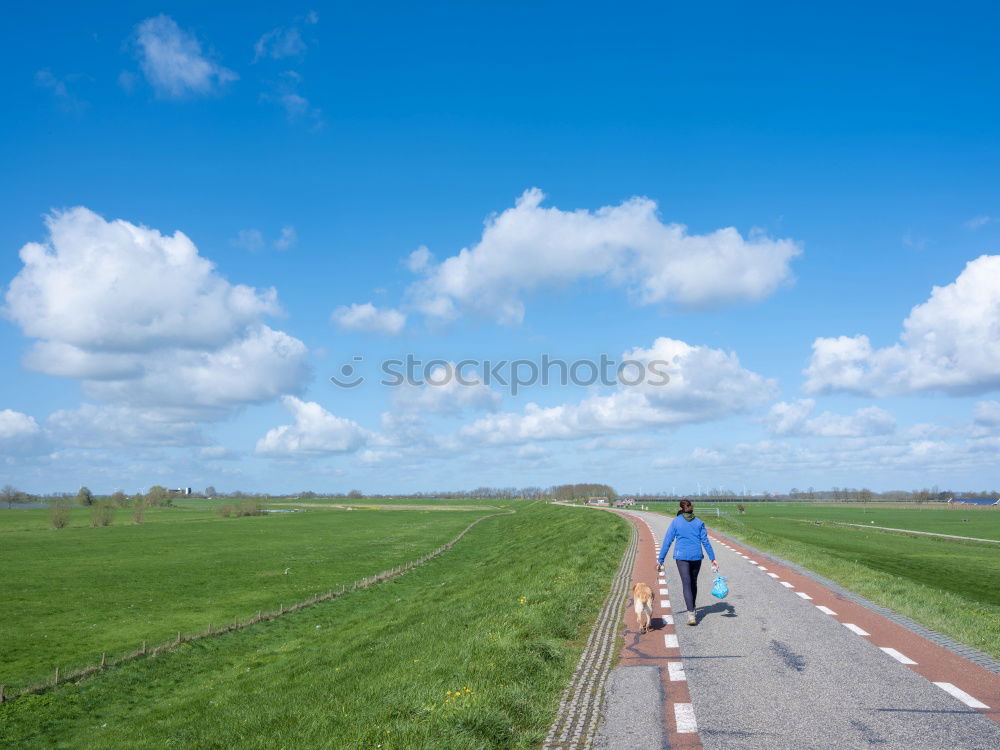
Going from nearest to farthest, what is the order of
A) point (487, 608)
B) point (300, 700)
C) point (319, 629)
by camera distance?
point (300, 700)
point (487, 608)
point (319, 629)

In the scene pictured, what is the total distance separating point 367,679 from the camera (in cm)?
1466

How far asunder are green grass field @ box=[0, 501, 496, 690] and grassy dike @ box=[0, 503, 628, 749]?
4074 mm

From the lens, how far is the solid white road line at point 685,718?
7371mm

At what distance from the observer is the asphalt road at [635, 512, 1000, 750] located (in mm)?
7012

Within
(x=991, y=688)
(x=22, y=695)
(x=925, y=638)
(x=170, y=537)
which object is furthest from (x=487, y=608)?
(x=170, y=537)

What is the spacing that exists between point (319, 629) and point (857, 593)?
23180 millimetres

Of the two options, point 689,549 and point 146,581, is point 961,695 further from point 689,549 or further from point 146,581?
point 146,581

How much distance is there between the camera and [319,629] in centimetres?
3041

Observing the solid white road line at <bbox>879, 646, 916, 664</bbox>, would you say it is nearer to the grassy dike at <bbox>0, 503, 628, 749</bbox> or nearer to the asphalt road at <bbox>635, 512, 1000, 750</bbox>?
the asphalt road at <bbox>635, 512, 1000, 750</bbox>


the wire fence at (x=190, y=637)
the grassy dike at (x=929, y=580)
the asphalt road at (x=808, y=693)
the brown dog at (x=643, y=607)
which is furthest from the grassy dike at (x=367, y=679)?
the grassy dike at (x=929, y=580)

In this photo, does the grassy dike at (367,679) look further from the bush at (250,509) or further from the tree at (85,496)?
the tree at (85,496)

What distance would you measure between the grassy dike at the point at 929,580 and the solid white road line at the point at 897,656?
1527 millimetres

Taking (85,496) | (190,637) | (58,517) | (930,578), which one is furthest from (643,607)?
(85,496)

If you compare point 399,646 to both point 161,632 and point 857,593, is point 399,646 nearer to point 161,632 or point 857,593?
point 857,593
